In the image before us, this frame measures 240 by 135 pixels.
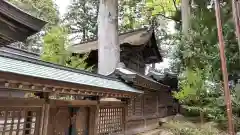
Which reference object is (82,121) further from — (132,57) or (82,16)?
(82,16)

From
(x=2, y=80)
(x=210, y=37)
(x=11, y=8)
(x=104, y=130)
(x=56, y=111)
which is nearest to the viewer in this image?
(x=11, y=8)

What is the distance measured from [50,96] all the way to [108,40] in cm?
594

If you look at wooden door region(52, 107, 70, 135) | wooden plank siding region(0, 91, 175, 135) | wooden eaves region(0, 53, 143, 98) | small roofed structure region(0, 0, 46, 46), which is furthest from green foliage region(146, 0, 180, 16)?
small roofed structure region(0, 0, 46, 46)

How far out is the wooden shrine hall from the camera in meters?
2.60

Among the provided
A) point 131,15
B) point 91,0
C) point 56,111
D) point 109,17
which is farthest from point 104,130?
point 91,0

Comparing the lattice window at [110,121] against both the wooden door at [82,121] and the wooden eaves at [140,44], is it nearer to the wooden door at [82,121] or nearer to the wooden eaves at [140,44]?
the wooden door at [82,121]

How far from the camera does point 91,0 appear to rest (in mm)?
25828

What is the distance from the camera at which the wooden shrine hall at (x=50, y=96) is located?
2.60 m

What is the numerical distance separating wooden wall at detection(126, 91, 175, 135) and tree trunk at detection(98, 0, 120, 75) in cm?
214

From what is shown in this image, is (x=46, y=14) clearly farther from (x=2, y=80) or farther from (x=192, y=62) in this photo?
(x=2, y=80)

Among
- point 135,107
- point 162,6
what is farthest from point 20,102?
point 162,6

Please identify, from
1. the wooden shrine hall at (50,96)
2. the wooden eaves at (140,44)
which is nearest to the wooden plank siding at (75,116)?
the wooden shrine hall at (50,96)

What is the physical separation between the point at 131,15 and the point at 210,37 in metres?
12.7

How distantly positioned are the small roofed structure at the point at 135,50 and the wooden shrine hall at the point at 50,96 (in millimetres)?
4235
